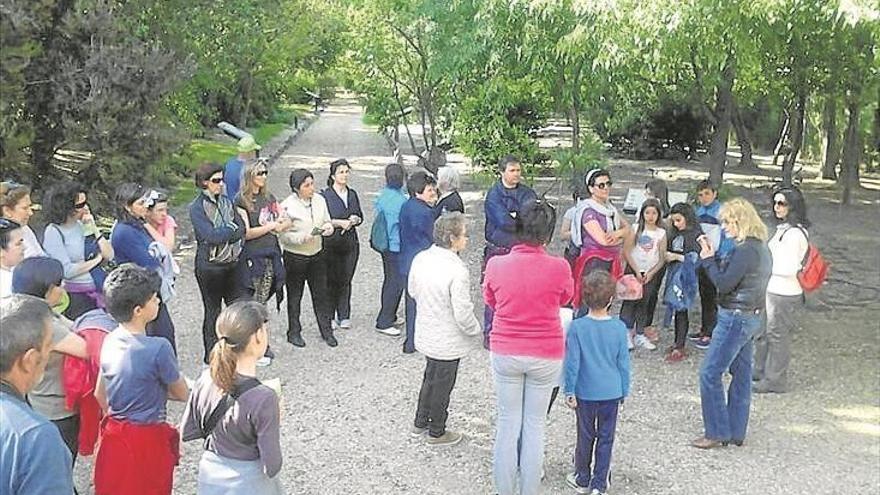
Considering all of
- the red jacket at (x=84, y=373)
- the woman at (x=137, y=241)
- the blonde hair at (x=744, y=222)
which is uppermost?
the blonde hair at (x=744, y=222)

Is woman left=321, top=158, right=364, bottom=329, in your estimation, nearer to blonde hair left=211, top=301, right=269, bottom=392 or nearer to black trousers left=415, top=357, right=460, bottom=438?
black trousers left=415, top=357, right=460, bottom=438

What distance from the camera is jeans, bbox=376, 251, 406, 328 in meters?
8.18

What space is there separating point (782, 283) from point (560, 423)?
2110 mm

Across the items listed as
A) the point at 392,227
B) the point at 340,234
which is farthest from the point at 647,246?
the point at 340,234

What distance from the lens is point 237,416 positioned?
11.8 ft

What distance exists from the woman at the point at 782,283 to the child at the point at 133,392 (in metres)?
4.61

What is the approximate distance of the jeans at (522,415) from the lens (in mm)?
4930

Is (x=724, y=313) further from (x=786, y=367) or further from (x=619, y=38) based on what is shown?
(x=619, y=38)

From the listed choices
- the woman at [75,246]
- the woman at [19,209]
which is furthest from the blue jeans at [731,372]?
the woman at [19,209]

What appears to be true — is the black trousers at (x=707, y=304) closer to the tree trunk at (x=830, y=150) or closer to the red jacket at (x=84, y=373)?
the red jacket at (x=84, y=373)

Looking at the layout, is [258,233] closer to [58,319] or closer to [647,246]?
[58,319]

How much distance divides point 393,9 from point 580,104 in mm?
7624

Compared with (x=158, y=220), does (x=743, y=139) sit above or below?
above

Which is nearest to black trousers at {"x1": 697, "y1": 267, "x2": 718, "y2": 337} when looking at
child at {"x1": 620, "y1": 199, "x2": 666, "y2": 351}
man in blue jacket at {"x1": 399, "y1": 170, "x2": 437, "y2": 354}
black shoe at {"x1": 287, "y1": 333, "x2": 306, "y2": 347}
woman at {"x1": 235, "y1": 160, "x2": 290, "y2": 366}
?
child at {"x1": 620, "y1": 199, "x2": 666, "y2": 351}
